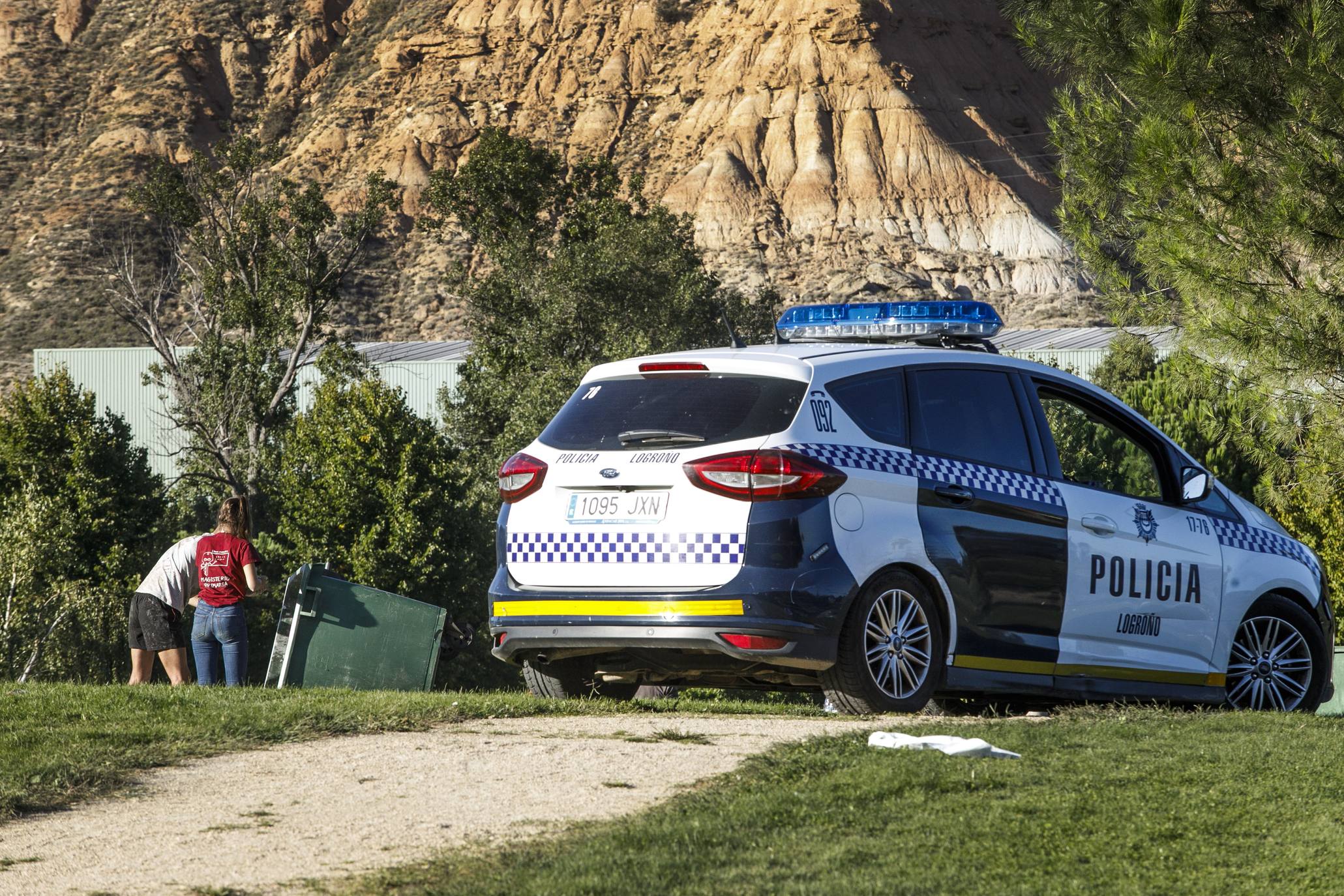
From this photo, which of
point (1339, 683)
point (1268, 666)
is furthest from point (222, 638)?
point (1339, 683)

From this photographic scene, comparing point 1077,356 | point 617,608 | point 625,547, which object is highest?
point 1077,356

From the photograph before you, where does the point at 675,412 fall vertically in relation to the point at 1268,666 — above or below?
above

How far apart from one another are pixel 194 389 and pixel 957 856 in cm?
4424

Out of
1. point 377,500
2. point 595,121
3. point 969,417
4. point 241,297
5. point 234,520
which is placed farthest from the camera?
point 595,121

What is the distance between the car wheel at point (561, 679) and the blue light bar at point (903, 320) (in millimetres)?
2118

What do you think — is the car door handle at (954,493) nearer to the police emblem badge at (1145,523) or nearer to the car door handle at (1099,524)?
the car door handle at (1099,524)

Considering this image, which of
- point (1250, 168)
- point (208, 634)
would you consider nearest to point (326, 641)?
point (208, 634)

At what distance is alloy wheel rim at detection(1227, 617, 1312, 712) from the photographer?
872 centimetres

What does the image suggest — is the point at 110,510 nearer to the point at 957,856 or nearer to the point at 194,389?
the point at 194,389

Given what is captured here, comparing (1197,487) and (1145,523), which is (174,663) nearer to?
(1145,523)

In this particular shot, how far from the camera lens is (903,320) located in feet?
27.7

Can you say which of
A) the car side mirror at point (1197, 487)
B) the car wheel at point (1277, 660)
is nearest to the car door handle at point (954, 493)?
the car side mirror at point (1197, 487)

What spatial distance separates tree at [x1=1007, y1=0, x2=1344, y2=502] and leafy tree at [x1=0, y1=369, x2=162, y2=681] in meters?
26.6

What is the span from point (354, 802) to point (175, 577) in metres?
6.42
